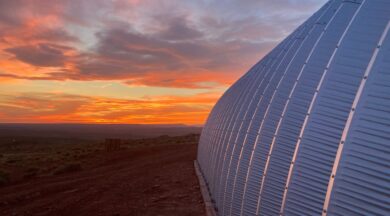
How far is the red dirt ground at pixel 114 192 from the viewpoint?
20.0 metres

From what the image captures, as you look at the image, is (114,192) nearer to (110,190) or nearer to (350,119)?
(110,190)

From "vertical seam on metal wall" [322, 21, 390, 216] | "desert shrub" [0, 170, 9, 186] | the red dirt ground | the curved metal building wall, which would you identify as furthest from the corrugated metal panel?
"desert shrub" [0, 170, 9, 186]

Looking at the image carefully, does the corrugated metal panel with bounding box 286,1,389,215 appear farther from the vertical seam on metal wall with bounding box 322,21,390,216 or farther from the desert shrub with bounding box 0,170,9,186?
the desert shrub with bounding box 0,170,9,186

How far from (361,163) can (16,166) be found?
4154cm

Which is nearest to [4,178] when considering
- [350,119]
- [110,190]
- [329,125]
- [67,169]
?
[67,169]

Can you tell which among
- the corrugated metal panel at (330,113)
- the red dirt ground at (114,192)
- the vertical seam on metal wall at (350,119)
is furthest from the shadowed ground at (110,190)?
the vertical seam on metal wall at (350,119)

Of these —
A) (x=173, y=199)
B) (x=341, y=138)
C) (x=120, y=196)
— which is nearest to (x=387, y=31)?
(x=341, y=138)

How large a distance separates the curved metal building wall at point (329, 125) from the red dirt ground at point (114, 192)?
9219 millimetres

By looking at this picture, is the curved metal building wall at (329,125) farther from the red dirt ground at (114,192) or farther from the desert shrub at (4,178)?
the desert shrub at (4,178)

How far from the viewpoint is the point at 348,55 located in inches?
255

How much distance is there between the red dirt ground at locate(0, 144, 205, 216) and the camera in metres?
20.0

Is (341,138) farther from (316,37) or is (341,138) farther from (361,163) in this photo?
(316,37)

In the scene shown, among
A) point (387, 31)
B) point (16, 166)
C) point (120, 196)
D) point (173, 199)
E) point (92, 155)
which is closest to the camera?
Result: point (387, 31)

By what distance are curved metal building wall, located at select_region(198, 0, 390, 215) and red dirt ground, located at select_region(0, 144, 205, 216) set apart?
9.22 meters
